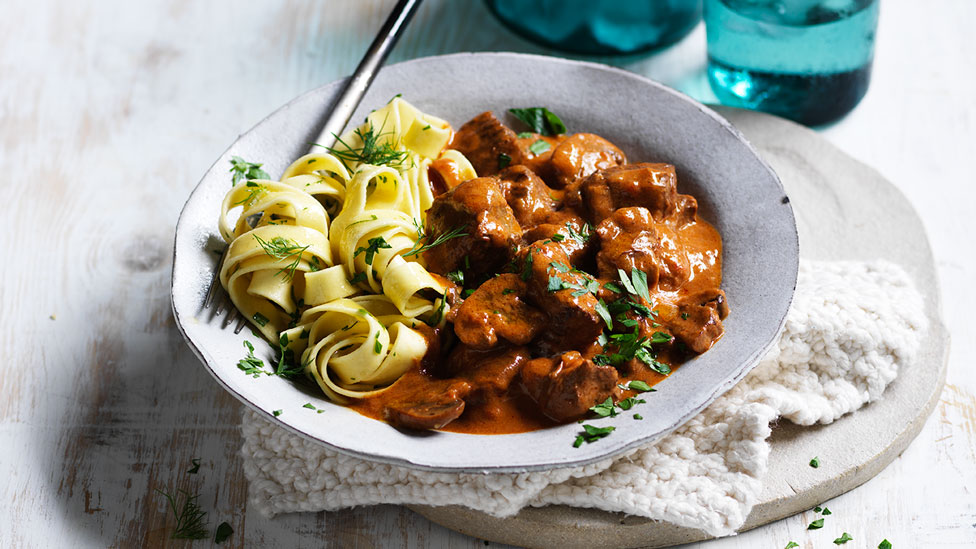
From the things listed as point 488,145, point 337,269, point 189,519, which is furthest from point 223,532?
point 488,145

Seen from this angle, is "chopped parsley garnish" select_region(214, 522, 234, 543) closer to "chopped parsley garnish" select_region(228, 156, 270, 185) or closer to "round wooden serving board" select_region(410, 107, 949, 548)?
"round wooden serving board" select_region(410, 107, 949, 548)

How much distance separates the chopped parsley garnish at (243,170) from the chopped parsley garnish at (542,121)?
5.47 feet

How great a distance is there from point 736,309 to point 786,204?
788mm

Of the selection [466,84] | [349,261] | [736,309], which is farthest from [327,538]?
[466,84]

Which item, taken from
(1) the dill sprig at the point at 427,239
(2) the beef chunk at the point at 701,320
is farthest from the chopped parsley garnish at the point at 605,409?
(1) the dill sprig at the point at 427,239

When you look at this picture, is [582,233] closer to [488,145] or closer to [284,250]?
[488,145]

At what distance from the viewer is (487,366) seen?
4805mm

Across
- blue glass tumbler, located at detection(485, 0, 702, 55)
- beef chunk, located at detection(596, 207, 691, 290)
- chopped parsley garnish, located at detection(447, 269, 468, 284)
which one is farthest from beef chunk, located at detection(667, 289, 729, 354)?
blue glass tumbler, located at detection(485, 0, 702, 55)

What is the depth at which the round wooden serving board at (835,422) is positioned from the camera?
4.77 meters

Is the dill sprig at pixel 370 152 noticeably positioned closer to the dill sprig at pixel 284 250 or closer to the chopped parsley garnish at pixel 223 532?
the dill sprig at pixel 284 250

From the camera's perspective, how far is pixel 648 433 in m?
4.40

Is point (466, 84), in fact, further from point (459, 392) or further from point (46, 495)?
point (46, 495)

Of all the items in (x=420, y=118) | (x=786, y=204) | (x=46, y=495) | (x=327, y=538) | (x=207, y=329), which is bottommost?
(x=46, y=495)

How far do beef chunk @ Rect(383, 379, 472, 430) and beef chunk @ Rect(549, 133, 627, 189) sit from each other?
158 centimetres
